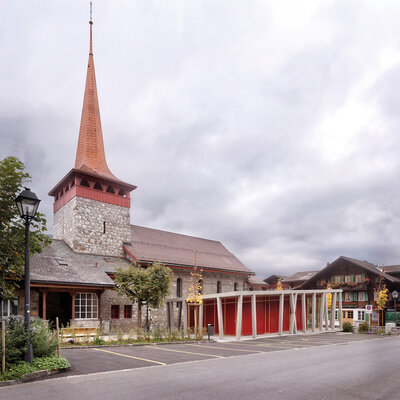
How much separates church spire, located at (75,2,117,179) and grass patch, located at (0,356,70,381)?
21.6 metres

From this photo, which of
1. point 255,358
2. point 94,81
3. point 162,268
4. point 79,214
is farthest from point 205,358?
point 94,81

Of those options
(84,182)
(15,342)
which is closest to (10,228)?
(15,342)

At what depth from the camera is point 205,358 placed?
13.7 m

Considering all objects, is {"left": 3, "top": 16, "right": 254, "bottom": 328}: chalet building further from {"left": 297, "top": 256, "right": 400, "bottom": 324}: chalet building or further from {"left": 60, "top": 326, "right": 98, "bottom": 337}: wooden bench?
{"left": 297, "top": 256, "right": 400, "bottom": 324}: chalet building

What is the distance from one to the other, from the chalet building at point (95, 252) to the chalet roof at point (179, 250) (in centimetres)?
12

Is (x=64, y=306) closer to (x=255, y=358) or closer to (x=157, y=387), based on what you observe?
(x=255, y=358)

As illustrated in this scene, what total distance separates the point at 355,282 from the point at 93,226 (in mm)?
30484

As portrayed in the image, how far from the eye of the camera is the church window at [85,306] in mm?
23875

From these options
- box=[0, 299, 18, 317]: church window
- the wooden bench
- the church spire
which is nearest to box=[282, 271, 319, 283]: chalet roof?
the church spire

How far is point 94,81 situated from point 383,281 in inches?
1425

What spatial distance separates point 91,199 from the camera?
30.3 meters

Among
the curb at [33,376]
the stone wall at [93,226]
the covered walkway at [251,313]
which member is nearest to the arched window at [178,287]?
the covered walkway at [251,313]

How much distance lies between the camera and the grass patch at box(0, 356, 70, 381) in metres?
9.64

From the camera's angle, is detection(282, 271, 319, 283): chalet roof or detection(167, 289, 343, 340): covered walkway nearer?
detection(167, 289, 343, 340): covered walkway
